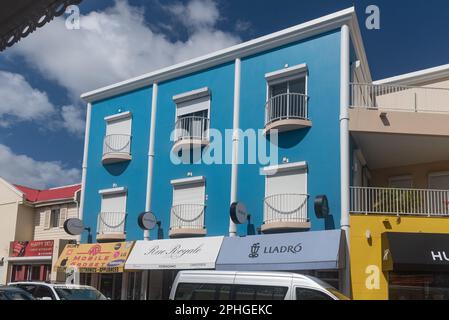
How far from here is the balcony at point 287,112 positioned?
18328 mm

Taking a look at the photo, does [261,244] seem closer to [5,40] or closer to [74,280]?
[74,280]

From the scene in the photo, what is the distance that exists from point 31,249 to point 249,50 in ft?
53.3

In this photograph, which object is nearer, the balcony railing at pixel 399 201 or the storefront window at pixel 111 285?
the balcony railing at pixel 399 201

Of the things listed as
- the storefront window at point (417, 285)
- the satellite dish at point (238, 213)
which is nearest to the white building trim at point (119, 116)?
the satellite dish at point (238, 213)

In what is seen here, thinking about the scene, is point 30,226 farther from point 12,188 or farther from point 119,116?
point 119,116

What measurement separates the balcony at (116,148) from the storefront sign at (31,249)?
620cm

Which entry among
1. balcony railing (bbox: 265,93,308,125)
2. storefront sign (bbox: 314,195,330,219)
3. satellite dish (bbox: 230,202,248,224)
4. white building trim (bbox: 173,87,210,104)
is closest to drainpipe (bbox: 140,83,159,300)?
white building trim (bbox: 173,87,210,104)

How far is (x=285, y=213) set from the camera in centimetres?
1784

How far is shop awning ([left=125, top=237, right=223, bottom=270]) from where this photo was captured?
1864 centimetres

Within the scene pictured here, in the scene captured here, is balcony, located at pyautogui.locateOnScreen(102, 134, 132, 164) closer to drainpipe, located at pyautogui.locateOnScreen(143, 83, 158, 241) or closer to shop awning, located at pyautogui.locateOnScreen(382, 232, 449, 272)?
drainpipe, located at pyautogui.locateOnScreen(143, 83, 158, 241)

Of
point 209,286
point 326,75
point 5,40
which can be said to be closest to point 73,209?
point 326,75

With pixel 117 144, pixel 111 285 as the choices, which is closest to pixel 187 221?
pixel 111 285

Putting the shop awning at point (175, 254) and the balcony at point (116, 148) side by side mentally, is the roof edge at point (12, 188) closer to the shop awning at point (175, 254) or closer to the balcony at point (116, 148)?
the balcony at point (116, 148)

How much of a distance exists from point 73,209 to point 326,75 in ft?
55.0
